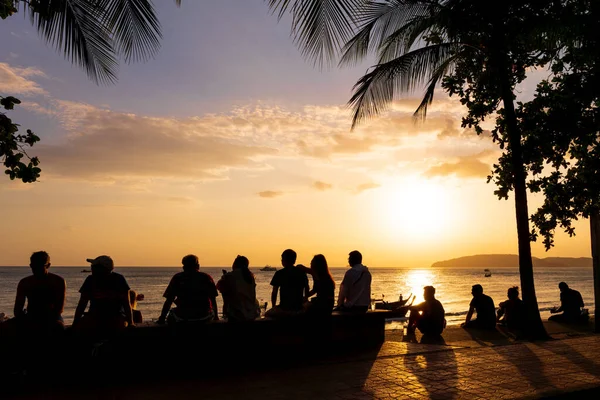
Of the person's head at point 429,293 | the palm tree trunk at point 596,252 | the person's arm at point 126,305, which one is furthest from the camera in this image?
the palm tree trunk at point 596,252

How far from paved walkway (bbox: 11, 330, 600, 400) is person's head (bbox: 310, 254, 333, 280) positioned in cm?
135

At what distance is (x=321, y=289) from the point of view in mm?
8719

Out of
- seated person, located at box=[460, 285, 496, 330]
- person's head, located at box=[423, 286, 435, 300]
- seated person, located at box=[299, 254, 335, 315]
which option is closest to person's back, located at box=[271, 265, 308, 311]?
seated person, located at box=[299, 254, 335, 315]

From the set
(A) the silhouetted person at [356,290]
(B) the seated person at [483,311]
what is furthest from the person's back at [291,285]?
(B) the seated person at [483,311]

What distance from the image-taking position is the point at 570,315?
15906 millimetres

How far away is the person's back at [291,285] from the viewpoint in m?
8.44

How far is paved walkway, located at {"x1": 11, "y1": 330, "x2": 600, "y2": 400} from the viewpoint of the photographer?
6059 millimetres

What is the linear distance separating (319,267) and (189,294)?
2.35 metres

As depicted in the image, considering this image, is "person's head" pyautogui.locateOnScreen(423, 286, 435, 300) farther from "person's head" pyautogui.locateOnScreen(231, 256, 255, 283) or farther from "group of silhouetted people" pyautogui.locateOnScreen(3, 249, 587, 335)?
"person's head" pyautogui.locateOnScreen(231, 256, 255, 283)

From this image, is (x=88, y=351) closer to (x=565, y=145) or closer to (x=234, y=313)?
(x=234, y=313)

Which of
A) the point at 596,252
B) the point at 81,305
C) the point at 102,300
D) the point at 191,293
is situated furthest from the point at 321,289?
the point at 596,252

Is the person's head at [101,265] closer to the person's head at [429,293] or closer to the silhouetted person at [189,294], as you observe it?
the silhouetted person at [189,294]

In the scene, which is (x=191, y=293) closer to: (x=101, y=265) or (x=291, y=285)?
(x=101, y=265)

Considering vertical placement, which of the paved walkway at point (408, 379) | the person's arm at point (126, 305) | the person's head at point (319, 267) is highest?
the person's head at point (319, 267)
